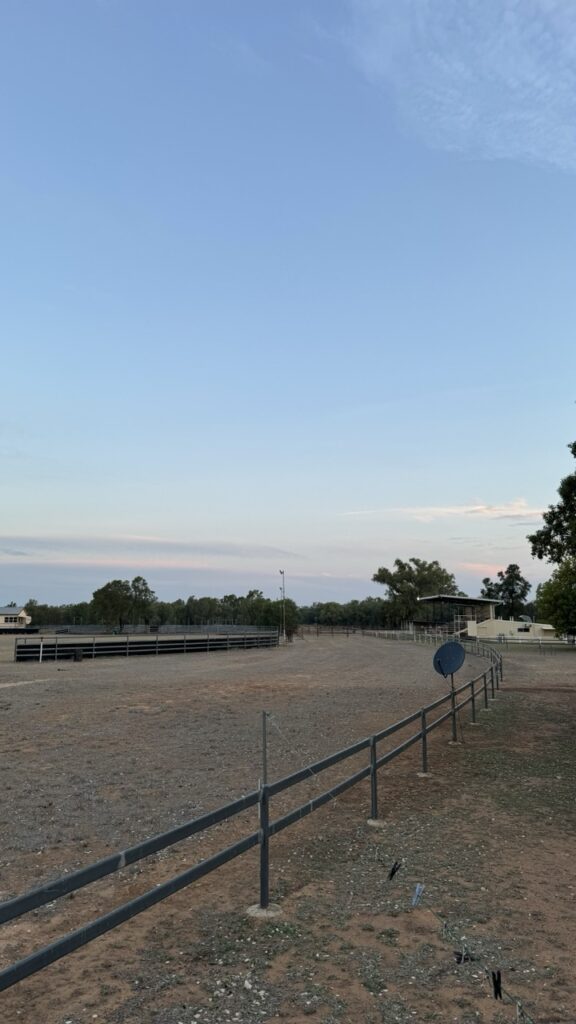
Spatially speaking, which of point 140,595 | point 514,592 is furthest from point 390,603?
point 140,595

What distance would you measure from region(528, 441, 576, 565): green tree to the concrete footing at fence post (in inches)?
583

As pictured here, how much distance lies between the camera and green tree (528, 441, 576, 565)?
18.1 m

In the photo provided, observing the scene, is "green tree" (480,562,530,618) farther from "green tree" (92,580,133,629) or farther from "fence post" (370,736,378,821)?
"fence post" (370,736,378,821)

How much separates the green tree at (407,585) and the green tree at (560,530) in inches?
4856

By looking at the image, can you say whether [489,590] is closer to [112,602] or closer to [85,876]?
[112,602]

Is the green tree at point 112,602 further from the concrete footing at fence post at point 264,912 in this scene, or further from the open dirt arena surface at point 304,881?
the concrete footing at fence post at point 264,912

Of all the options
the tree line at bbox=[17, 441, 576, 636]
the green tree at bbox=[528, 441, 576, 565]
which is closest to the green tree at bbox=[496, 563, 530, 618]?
the tree line at bbox=[17, 441, 576, 636]

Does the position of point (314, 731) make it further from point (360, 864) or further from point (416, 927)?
point (416, 927)

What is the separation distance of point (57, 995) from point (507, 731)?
41.1 ft

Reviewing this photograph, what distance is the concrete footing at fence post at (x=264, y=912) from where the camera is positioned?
5.17 metres

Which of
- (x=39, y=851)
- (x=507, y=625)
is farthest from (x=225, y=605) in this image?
(x=39, y=851)

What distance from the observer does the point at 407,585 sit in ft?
466

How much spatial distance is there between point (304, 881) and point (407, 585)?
139 meters

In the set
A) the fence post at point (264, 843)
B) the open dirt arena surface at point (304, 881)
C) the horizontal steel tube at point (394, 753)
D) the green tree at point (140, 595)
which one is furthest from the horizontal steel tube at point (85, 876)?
the green tree at point (140, 595)
